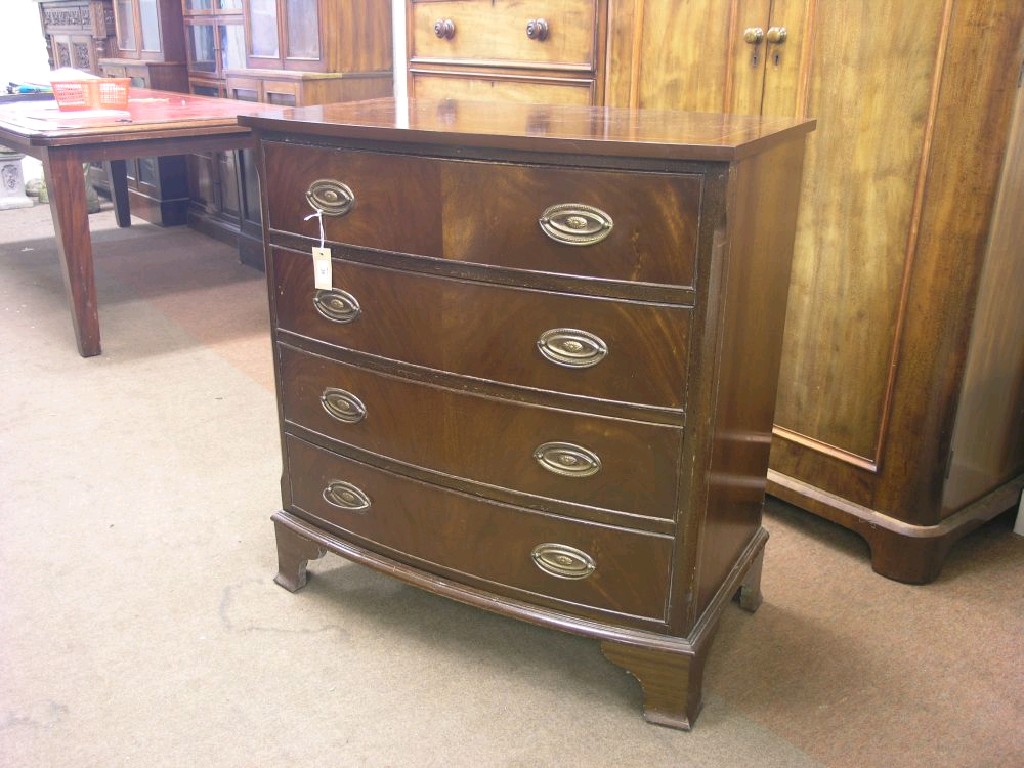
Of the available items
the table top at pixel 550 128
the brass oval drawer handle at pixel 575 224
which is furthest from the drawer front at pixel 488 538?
the table top at pixel 550 128

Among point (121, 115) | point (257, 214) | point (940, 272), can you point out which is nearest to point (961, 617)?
point (940, 272)

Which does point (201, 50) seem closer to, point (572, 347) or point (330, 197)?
point (330, 197)

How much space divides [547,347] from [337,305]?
0.41m

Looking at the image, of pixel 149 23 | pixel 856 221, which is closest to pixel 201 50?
pixel 149 23

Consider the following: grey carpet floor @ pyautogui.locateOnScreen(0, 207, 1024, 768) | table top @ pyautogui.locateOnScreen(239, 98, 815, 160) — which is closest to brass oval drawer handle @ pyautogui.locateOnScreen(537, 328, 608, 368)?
table top @ pyautogui.locateOnScreen(239, 98, 815, 160)

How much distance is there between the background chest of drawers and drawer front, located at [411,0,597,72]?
0.59 meters

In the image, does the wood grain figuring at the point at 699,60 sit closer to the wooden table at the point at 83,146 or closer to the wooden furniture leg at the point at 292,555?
the wooden furniture leg at the point at 292,555

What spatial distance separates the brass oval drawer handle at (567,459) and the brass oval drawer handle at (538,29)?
1273 mm

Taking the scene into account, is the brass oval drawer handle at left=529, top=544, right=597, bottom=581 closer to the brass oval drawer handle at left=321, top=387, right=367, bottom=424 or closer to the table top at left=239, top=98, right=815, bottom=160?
the brass oval drawer handle at left=321, top=387, right=367, bottom=424

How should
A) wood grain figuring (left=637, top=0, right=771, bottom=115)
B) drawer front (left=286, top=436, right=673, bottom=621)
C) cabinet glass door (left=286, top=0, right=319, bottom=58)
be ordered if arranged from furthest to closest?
cabinet glass door (left=286, top=0, right=319, bottom=58) → wood grain figuring (left=637, top=0, right=771, bottom=115) → drawer front (left=286, top=436, right=673, bottom=621)

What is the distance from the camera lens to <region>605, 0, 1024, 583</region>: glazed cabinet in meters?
1.64

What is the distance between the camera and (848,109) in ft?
5.83

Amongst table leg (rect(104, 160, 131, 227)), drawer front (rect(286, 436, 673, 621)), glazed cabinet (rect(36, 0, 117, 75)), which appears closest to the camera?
drawer front (rect(286, 436, 673, 621))

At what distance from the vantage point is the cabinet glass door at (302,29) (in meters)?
3.52
